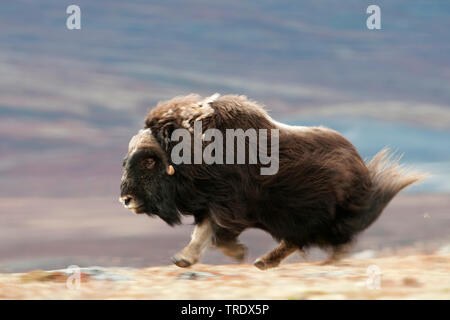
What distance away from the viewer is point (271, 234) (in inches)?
190

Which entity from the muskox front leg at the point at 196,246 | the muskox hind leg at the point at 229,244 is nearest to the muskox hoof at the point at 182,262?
the muskox front leg at the point at 196,246

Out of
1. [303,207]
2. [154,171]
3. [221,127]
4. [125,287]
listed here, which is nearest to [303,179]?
[303,207]

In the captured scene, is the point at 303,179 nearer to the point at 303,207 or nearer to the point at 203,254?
the point at 303,207

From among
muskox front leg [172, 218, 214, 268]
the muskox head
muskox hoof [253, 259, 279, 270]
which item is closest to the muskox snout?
the muskox head

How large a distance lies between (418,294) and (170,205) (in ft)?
5.76

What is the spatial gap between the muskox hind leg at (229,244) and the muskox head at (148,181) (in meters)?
0.31

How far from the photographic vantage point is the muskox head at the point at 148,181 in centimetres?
474

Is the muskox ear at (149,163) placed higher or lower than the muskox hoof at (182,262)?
higher

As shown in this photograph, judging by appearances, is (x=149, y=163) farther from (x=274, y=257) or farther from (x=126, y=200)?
→ (x=274, y=257)

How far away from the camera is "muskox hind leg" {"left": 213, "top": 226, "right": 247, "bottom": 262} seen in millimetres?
4865

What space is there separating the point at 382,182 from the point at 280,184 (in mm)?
882

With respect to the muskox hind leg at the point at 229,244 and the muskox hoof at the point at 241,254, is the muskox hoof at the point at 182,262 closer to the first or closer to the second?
the muskox hind leg at the point at 229,244

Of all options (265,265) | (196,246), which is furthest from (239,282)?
(265,265)

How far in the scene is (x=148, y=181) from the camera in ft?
15.7
